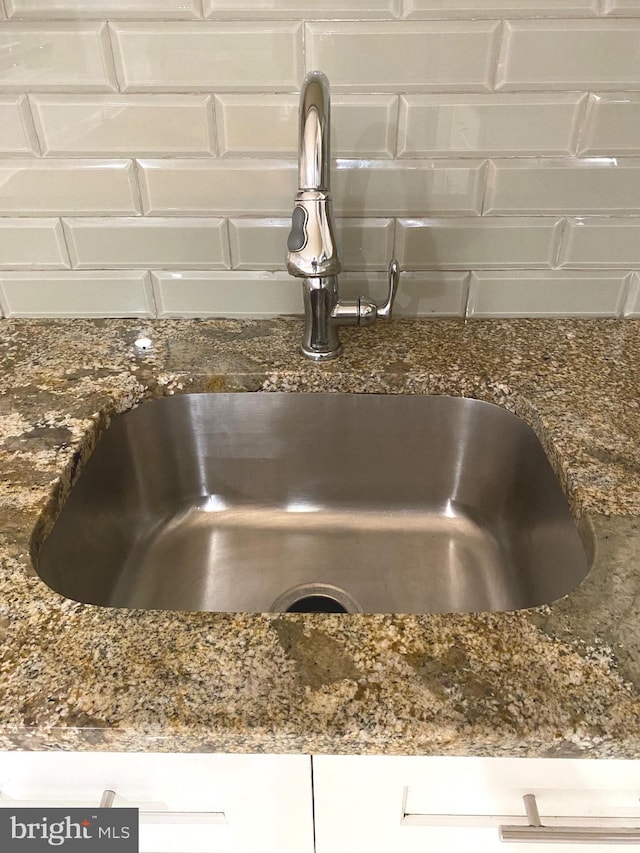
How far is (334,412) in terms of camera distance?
85cm

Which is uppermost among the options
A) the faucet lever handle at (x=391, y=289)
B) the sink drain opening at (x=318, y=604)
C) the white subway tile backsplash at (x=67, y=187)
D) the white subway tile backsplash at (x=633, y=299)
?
the white subway tile backsplash at (x=67, y=187)

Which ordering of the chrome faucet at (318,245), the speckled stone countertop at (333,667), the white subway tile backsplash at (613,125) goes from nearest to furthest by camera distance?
the speckled stone countertop at (333,667), the chrome faucet at (318,245), the white subway tile backsplash at (613,125)

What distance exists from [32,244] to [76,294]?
0.29 feet

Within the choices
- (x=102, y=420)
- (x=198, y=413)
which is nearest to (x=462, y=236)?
(x=198, y=413)

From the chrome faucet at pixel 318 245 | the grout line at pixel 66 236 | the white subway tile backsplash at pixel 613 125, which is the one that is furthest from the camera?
the grout line at pixel 66 236

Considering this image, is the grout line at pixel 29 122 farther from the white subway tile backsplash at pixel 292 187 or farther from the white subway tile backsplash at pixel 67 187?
the white subway tile backsplash at pixel 292 187

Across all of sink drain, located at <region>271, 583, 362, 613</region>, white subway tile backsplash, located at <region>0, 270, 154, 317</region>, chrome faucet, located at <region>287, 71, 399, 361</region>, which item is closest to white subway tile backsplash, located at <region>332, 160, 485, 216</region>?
chrome faucet, located at <region>287, 71, 399, 361</region>

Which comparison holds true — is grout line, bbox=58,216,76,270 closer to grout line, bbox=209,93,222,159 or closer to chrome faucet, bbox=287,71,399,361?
grout line, bbox=209,93,222,159

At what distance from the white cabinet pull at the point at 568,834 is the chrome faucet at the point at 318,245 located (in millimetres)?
565

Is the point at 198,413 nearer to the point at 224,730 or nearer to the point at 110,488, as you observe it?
the point at 110,488

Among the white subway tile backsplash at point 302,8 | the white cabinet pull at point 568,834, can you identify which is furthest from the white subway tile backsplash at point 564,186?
the white cabinet pull at point 568,834

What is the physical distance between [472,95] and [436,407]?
39 centimetres

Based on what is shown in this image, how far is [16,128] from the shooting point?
0.82 metres

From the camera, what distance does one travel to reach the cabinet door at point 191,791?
48cm
